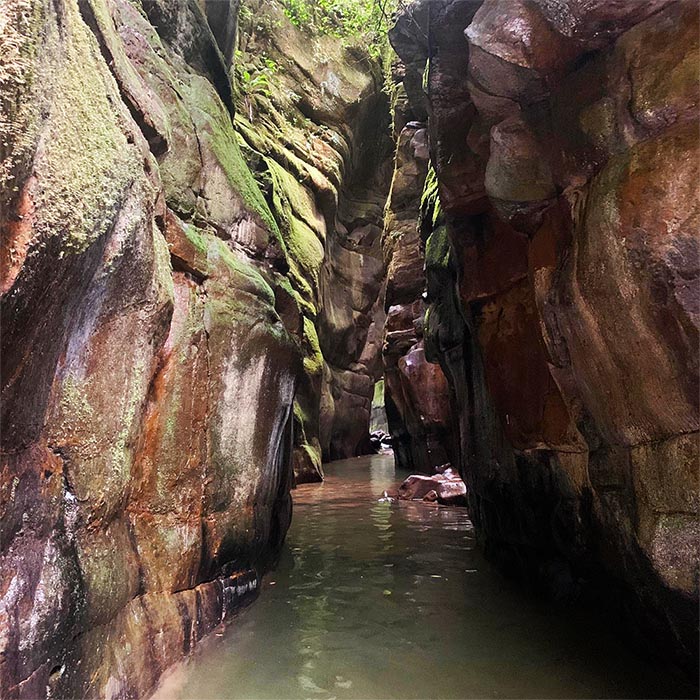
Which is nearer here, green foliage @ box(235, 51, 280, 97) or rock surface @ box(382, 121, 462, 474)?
green foliage @ box(235, 51, 280, 97)

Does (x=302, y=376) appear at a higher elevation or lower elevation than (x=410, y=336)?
lower

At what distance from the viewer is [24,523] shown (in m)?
2.67

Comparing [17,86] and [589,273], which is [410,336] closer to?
[589,273]

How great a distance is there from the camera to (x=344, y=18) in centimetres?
1653

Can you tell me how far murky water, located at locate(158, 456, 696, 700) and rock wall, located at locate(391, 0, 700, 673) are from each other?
0.45 m

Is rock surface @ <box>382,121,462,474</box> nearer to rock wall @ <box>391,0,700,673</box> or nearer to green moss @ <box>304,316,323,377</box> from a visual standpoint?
green moss @ <box>304,316,323,377</box>

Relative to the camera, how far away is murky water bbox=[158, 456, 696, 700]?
375 cm

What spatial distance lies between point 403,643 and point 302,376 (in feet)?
11.2

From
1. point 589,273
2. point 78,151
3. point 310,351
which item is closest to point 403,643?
point 589,273

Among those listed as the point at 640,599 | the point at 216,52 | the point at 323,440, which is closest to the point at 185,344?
the point at 640,599

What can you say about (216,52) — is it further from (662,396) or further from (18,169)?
(662,396)

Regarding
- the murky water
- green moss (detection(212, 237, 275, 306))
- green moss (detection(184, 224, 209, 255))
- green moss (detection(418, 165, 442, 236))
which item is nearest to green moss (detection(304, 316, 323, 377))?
green moss (detection(418, 165, 442, 236))

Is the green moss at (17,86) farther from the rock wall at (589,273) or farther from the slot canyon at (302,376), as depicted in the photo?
the rock wall at (589,273)

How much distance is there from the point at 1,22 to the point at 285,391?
15.0 ft
